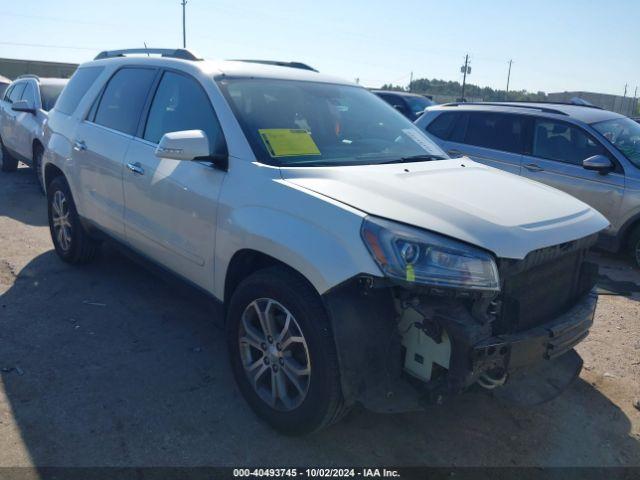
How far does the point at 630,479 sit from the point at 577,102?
6.93 m

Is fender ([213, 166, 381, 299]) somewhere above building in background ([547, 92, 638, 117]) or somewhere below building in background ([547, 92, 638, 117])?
below

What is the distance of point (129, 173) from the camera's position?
157 inches

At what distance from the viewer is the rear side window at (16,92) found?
9781 mm

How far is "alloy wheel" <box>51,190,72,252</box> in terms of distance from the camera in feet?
17.2

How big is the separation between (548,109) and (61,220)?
5733 millimetres

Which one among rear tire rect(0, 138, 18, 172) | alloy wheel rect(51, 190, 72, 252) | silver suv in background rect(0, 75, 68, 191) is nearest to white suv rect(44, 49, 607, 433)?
alloy wheel rect(51, 190, 72, 252)

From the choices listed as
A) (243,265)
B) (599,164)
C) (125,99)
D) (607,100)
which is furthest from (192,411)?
(607,100)

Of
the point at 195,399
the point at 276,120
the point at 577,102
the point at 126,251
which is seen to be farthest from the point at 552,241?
the point at 577,102

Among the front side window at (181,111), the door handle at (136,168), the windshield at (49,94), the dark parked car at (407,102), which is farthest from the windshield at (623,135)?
the dark parked car at (407,102)

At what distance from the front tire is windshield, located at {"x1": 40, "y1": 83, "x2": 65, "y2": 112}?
7272mm

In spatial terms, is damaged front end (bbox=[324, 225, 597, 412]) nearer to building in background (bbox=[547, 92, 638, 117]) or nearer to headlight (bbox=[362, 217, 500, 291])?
headlight (bbox=[362, 217, 500, 291])

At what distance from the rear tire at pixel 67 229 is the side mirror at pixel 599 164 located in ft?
16.9

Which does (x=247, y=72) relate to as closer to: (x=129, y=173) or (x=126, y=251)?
(x=129, y=173)

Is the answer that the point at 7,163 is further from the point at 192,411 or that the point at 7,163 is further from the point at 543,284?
the point at 543,284
